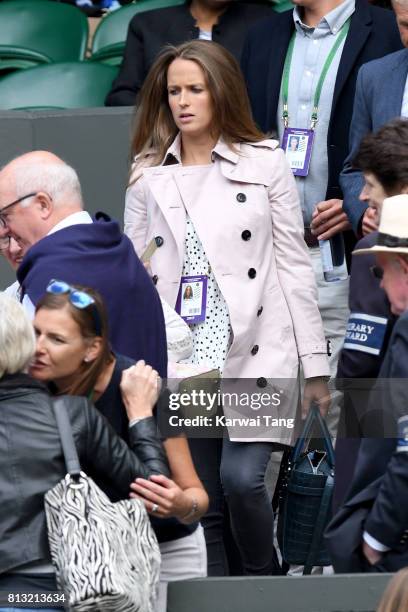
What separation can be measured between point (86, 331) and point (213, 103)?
1.76 m

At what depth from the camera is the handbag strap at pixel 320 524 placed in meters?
5.31

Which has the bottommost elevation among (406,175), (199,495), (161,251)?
(199,495)

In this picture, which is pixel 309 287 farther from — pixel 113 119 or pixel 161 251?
pixel 113 119

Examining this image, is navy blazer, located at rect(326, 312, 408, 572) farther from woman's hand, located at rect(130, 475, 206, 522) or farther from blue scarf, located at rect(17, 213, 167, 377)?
blue scarf, located at rect(17, 213, 167, 377)

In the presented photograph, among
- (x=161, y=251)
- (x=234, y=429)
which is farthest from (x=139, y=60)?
(x=234, y=429)

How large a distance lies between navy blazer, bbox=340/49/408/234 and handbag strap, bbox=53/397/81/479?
2.10 metres

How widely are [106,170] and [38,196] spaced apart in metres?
2.23

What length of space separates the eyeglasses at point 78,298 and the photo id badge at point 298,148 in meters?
2.16

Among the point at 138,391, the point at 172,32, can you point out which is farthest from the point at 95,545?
the point at 172,32

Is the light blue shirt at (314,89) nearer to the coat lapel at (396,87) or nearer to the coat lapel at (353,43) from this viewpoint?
the coat lapel at (353,43)

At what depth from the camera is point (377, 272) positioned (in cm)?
443

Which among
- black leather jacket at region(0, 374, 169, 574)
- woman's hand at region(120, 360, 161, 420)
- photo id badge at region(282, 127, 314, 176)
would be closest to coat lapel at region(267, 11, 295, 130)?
photo id badge at region(282, 127, 314, 176)

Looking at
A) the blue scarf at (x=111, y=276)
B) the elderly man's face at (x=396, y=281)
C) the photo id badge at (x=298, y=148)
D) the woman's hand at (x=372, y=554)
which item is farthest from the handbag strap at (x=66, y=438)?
the photo id badge at (x=298, y=148)

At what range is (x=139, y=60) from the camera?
7098mm
